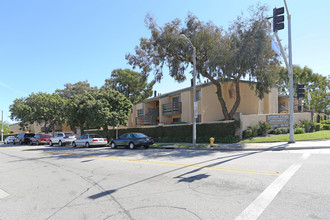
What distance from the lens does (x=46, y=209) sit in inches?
195

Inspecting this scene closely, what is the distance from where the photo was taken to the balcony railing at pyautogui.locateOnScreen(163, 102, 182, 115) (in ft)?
94.6

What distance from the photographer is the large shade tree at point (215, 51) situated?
60.8 ft

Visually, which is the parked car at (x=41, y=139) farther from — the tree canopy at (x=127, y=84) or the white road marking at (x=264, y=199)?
the white road marking at (x=264, y=199)

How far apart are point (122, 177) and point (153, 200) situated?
2.78 metres

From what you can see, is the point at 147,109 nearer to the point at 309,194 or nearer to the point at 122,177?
the point at 122,177

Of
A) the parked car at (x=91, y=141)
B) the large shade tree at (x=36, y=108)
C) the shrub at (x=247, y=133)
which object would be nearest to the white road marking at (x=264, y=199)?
the shrub at (x=247, y=133)

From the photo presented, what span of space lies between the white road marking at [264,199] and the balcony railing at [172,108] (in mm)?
22068

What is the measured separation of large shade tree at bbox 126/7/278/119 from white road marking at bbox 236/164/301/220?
13.6 m

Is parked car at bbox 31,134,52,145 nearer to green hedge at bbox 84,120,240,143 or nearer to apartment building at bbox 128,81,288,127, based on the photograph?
green hedge at bbox 84,120,240,143

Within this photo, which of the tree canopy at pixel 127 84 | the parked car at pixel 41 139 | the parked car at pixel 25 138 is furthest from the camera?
the tree canopy at pixel 127 84

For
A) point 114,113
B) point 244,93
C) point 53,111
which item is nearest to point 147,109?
point 114,113

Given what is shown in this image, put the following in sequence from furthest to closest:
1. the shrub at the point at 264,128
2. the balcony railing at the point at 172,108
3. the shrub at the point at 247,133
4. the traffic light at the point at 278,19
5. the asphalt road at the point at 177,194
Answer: the balcony railing at the point at 172,108, the shrub at the point at 264,128, the shrub at the point at 247,133, the traffic light at the point at 278,19, the asphalt road at the point at 177,194

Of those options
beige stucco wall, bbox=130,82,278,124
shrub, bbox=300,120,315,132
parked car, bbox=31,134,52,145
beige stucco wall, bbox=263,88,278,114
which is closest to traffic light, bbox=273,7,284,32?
beige stucco wall, bbox=130,82,278,124

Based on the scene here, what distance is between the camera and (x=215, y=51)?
18.6 meters
